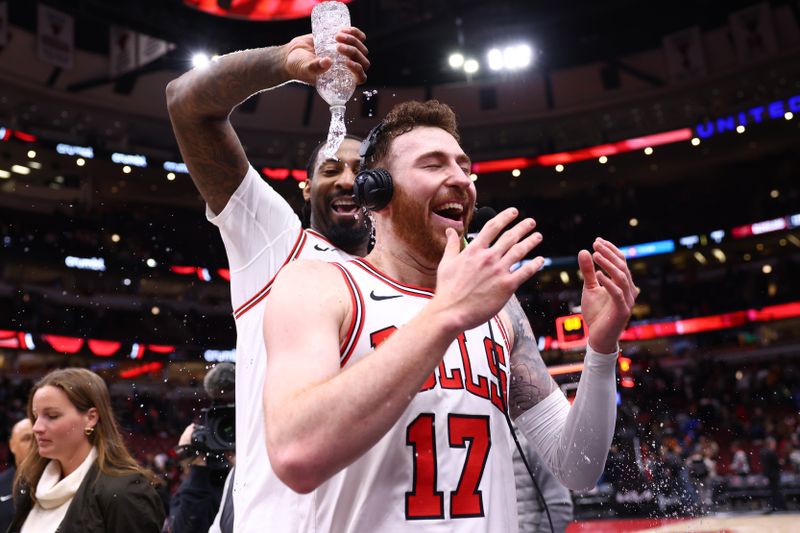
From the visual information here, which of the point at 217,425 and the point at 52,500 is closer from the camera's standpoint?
the point at 217,425

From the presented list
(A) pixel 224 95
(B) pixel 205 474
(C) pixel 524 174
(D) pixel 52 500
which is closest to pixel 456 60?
(C) pixel 524 174

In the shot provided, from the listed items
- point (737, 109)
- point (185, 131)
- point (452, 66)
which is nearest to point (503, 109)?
point (452, 66)

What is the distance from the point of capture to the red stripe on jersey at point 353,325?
152 centimetres

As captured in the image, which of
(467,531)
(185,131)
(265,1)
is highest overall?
(265,1)

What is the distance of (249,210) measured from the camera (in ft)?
7.63

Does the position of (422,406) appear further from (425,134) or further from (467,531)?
(425,134)

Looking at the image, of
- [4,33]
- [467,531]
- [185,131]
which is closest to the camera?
[467,531]

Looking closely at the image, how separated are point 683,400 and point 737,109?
7.21 meters

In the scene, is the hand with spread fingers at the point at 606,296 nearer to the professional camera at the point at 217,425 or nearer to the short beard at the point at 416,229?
the short beard at the point at 416,229

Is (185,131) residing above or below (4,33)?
below

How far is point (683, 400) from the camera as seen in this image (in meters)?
18.4

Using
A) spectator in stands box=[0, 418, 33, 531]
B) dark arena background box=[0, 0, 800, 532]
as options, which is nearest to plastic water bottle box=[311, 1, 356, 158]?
spectator in stands box=[0, 418, 33, 531]

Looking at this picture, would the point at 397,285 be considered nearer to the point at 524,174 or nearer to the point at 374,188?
the point at 374,188

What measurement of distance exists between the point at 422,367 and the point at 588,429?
0.74m
